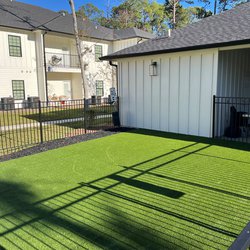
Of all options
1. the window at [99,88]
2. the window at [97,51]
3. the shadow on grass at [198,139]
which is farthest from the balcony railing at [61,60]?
the shadow on grass at [198,139]

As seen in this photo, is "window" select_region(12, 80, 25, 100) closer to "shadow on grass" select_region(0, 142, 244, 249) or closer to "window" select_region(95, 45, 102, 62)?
"window" select_region(95, 45, 102, 62)

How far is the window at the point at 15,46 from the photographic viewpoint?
56.5ft

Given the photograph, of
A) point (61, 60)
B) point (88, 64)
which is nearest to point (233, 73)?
point (61, 60)

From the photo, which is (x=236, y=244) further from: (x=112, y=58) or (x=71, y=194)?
(x=112, y=58)

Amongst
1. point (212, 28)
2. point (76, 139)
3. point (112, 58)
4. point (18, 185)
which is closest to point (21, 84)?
point (112, 58)

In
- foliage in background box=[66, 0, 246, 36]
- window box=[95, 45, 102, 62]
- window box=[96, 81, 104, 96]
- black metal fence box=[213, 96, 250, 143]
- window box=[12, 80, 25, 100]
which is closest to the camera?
black metal fence box=[213, 96, 250, 143]

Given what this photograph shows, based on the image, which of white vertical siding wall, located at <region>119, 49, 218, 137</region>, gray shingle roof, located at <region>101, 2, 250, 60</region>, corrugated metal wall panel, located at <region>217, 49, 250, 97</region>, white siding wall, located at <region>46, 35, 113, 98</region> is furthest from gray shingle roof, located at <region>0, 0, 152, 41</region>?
corrugated metal wall panel, located at <region>217, 49, 250, 97</region>

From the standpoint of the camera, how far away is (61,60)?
20516mm

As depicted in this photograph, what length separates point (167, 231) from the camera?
9.65ft

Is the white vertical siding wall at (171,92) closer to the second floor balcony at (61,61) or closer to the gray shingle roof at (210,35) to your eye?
the gray shingle roof at (210,35)

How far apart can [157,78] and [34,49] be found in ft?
42.6

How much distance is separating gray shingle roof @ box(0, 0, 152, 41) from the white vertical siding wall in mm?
11613

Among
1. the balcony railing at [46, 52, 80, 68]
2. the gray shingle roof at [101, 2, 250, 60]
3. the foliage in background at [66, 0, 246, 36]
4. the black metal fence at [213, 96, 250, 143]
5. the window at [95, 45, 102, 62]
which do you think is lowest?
the black metal fence at [213, 96, 250, 143]

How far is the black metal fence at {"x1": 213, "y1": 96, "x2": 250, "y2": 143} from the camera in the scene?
25.3 ft
